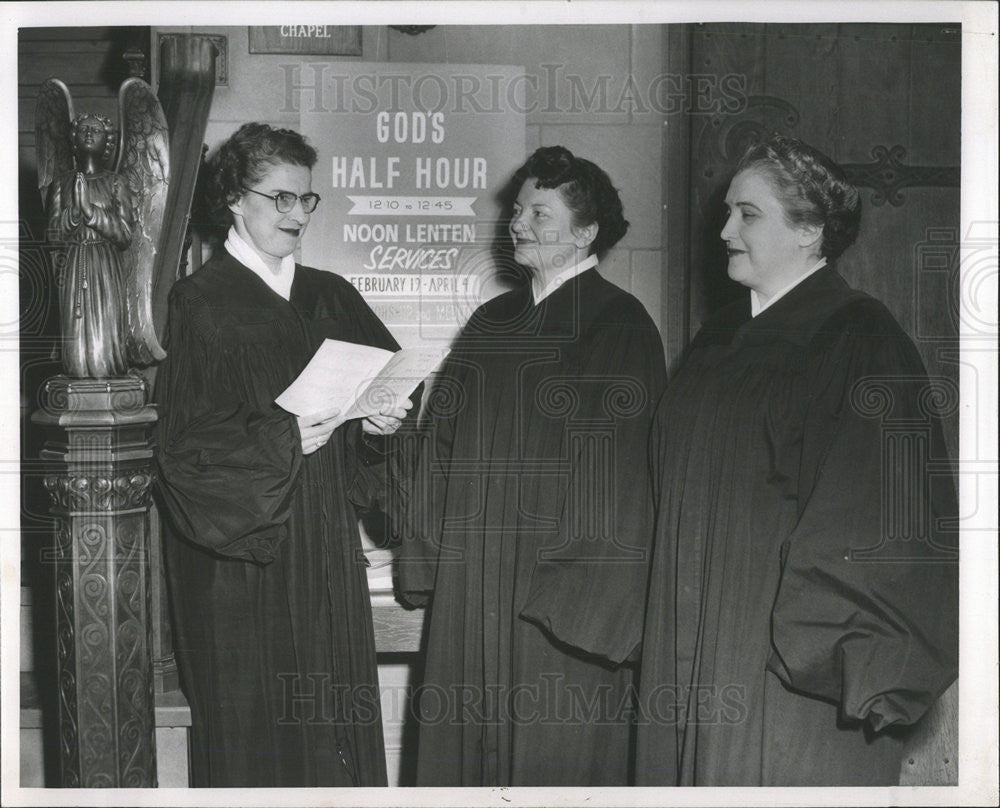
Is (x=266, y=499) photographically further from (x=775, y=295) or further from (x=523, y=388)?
(x=775, y=295)

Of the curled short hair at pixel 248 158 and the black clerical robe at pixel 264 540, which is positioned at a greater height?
the curled short hair at pixel 248 158

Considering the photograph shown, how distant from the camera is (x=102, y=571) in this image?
6.70 ft

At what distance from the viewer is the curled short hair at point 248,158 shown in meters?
2.10

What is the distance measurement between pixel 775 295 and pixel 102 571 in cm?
143

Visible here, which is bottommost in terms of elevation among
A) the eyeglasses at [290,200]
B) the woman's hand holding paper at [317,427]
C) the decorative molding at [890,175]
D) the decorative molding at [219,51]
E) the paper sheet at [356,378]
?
the woman's hand holding paper at [317,427]

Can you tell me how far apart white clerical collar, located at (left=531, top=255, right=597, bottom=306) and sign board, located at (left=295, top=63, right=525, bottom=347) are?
0.15 m

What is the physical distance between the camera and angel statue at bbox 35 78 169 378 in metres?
2.02

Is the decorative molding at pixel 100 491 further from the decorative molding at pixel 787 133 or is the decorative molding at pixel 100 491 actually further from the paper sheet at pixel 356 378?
the decorative molding at pixel 787 133

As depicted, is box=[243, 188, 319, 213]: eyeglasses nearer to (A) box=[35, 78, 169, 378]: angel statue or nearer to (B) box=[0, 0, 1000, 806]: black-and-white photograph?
(B) box=[0, 0, 1000, 806]: black-and-white photograph

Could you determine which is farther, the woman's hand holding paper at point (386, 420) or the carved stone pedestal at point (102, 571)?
the woman's hand holding paper at point (386, 420)

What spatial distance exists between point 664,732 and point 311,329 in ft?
3.58

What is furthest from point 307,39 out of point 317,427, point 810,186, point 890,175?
point 890,175

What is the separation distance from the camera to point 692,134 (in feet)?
6.98

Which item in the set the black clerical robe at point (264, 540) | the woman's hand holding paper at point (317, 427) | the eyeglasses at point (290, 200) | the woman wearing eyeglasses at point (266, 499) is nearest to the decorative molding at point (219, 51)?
the woman wearing eyeglasses at point (266, 499)
